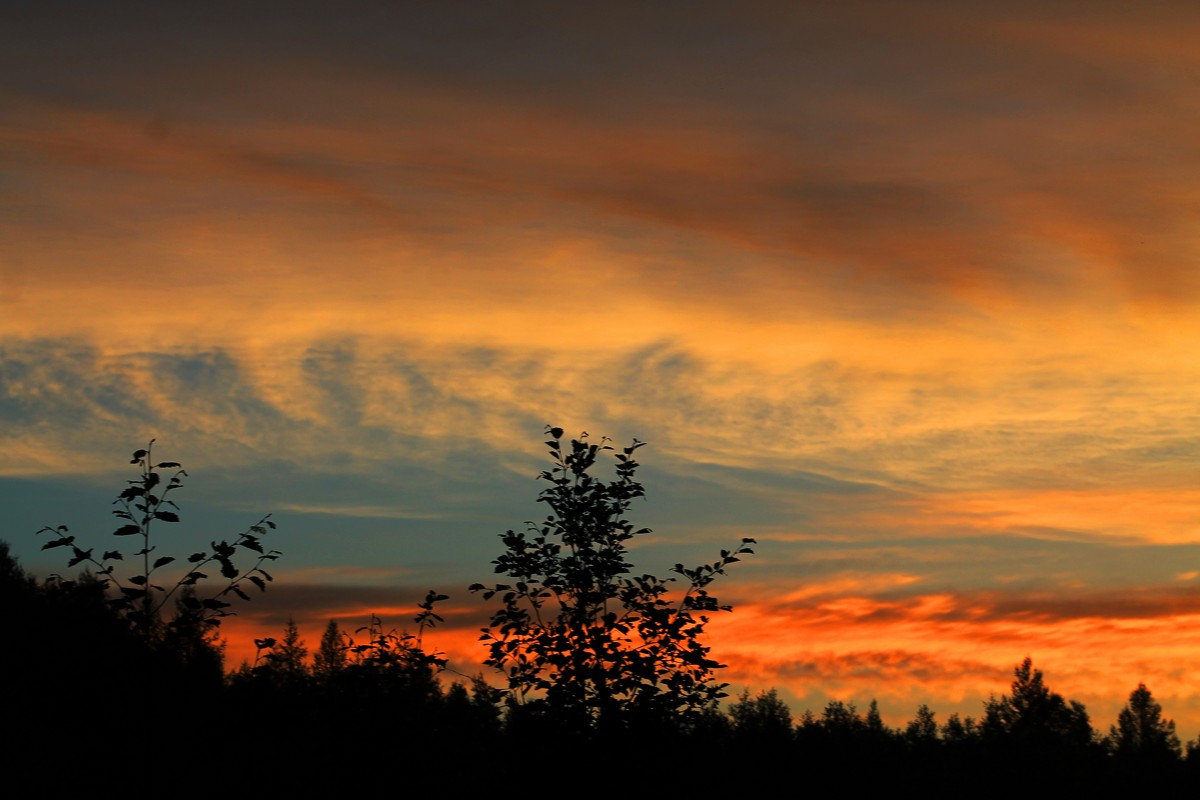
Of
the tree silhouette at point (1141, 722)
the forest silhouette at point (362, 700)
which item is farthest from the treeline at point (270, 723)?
the tree silhouette at point (1141, 722)

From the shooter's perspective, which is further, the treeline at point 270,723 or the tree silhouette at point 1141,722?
the tree silhouette at point 1141,722

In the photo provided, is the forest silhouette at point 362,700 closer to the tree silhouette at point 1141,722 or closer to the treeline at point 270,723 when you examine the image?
the treeline at point 270,723

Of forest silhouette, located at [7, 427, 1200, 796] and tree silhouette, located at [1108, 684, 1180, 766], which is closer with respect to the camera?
forest silhouette, located at [7, 427, 1200, 796]

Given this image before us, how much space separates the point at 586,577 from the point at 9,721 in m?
7.38

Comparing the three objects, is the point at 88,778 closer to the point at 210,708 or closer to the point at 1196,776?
the point at 210,708

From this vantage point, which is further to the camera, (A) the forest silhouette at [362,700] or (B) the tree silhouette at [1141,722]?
(B) the tree silhouette at [1141,722]

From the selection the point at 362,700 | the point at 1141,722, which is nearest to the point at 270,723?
the point at 362,700

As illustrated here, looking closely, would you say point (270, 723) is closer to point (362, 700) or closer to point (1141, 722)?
point (362, 700)

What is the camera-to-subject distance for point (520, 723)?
15.2 m

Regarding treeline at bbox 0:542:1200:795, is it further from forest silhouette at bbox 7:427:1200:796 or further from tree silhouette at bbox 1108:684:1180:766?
tree silhouette at bbox 1108:684:1180:766

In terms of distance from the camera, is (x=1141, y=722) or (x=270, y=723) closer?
(x=270, y=723)

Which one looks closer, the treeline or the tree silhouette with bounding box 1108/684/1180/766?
the treeline

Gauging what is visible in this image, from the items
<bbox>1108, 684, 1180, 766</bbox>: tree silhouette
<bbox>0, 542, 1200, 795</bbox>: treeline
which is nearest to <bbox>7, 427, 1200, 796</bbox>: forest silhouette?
<bbox>0, 542, 1200, 795</bbox>: treeline

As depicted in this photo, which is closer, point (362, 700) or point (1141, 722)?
point (362, 700)
